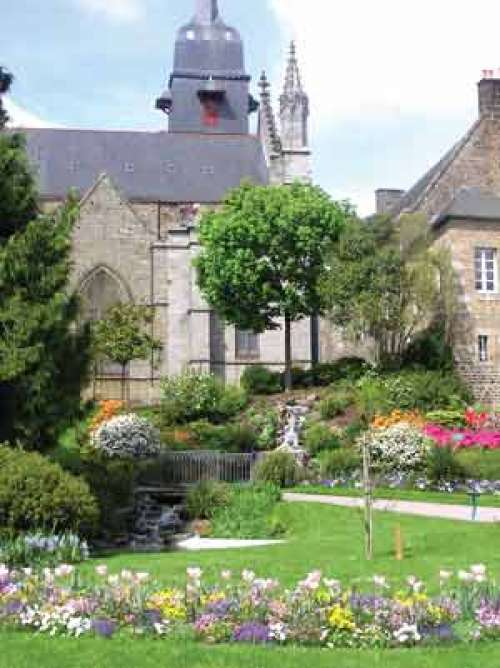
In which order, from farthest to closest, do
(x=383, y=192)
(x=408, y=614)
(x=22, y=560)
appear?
(x=383, y=192)
(x=22, y=560)
(x=408, y=614)

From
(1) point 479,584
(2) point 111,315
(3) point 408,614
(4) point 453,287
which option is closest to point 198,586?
(3) point 408,614

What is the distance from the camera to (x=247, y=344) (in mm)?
41906

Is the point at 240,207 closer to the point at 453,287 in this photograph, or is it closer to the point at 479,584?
the point at 453,287

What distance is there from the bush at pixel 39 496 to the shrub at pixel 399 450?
33.4 feet

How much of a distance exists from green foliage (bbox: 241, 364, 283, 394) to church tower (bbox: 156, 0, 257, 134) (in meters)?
24.0

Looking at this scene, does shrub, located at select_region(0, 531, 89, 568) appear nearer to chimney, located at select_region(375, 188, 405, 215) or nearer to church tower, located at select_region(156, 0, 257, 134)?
chimney, located at select_region(375, 188, 405, 215)

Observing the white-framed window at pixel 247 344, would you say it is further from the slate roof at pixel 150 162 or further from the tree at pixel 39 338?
the tree at pixel 39 338

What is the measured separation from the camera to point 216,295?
120ft

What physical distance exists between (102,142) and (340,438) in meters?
28.0

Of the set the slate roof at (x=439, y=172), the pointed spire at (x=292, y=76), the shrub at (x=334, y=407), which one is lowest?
the shrub at (x=334, y=407)

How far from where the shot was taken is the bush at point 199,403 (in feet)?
110

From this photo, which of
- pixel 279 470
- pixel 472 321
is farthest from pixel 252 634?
pixel 472 321

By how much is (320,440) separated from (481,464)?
218 inches

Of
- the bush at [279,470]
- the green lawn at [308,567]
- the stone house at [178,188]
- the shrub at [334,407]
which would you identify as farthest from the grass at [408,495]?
the stone house at [178,188]
